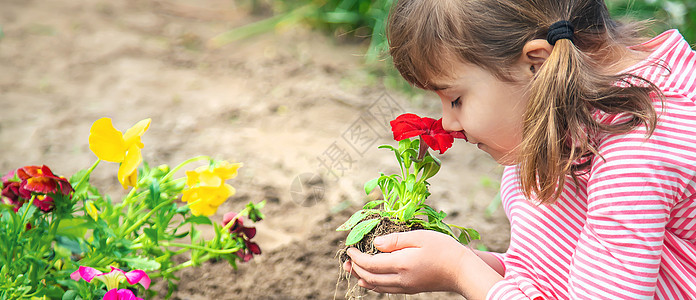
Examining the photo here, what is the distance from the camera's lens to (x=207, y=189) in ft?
5.06

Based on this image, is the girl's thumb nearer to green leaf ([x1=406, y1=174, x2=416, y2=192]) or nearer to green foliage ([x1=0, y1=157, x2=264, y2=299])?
green leaf ([x1=406, y1=174, x2=416, y2=192])

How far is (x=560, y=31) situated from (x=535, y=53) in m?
0.06

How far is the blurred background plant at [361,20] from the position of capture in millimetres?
3193

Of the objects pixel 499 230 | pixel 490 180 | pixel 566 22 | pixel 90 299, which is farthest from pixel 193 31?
pixel 566 22

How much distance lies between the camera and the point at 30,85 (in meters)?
3.31

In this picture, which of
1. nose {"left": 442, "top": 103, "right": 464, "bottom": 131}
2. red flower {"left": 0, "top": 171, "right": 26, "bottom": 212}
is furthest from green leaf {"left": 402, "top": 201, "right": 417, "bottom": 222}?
red flower {"left": 0, "top": 171, "right": 26, "bottom": 212}

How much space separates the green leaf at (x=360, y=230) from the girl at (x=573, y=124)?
4cm

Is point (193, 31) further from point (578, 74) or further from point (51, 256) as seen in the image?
point (578, 74)

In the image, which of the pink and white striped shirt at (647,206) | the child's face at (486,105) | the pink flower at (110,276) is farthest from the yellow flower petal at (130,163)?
the pink and white striped shirt at (647,206)

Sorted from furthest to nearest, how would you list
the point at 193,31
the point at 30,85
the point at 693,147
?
the point at 193,31
the point at 30,85
the point at 693,147

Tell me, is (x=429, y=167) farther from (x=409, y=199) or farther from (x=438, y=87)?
(x=438, y=87)

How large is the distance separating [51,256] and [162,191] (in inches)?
11.7

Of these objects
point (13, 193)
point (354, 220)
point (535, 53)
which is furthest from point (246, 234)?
point (535, 53)

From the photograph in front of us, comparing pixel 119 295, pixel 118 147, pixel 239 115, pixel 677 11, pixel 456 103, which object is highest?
pixel 456 103
